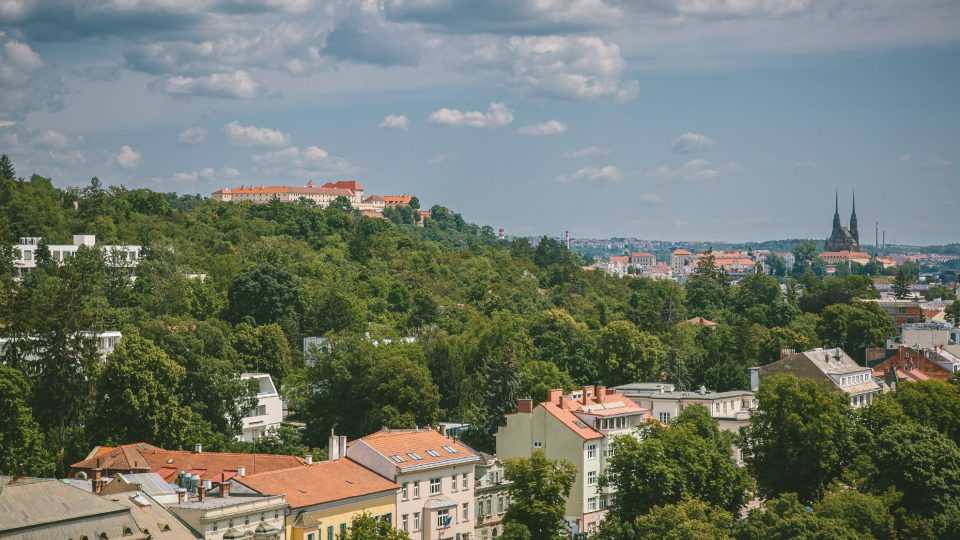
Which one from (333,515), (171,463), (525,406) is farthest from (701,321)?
(333,515)

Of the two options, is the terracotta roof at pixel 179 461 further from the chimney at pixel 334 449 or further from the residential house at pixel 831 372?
the residential house at pixel 831 372

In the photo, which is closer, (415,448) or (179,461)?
(179,461)

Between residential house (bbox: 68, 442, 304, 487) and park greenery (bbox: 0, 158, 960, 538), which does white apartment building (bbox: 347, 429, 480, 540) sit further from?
residential house (bbox: 68, 442, 304, 487)

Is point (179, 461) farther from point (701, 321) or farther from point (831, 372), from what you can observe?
point (701, 321)

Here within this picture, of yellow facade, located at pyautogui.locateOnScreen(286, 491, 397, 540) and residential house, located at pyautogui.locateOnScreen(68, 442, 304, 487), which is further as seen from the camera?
residential house, located at pyautogui.locateOnScreen(68, 442, 304, 487)

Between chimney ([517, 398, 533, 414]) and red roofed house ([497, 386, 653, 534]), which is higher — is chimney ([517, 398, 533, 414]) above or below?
above

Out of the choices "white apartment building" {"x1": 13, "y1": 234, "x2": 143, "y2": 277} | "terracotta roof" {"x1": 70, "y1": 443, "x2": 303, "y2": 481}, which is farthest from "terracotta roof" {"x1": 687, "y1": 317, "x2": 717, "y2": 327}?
"terracotta roof" {"x1": 70, "y1": 443, "x2": 303, "y2": 481}

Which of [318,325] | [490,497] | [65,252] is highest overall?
[65,252]

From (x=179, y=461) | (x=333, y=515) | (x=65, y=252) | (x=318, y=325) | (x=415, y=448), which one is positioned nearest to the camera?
(x=333, y=515)
